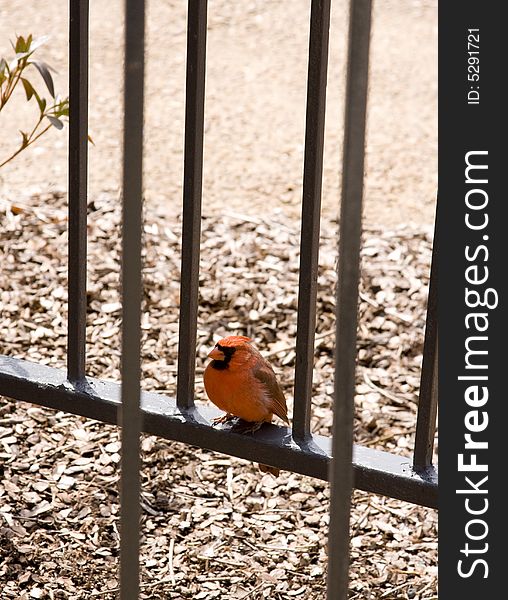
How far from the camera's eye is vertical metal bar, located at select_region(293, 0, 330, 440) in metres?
2.22

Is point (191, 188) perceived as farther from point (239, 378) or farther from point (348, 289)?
point (348, 289)

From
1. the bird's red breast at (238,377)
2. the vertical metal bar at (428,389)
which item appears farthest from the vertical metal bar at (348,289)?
the bird's red breast at (238,377)

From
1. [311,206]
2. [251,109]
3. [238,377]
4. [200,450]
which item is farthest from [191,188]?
[251,109]

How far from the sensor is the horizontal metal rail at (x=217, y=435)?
2.39 meters

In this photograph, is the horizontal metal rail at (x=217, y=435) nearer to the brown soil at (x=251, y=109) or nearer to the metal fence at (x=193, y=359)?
the metal fence at (x=193, y=359)

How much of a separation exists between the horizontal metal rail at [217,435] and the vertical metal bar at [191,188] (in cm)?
7

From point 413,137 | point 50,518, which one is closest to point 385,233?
point 413,137

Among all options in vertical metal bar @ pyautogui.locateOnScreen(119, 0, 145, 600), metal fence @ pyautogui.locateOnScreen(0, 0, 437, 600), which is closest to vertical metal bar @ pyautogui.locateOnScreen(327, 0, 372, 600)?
vertical metal bar @ pyautogui.locateOnScreen(119, 0, 145, 600)

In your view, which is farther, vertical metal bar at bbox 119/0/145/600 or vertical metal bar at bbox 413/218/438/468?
vertical metal bar at bbox 413/218/438/468

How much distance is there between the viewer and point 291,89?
732 cm

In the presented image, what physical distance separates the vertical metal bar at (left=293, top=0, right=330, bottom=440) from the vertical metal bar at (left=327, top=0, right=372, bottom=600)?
114cm

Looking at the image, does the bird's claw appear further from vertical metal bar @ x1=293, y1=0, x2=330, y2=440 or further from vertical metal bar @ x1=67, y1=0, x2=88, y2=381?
vertical metal bar @ x1=67, y1=0, x2=88, y2=381

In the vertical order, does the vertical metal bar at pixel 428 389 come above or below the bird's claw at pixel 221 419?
above

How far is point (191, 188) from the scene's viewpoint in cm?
242
